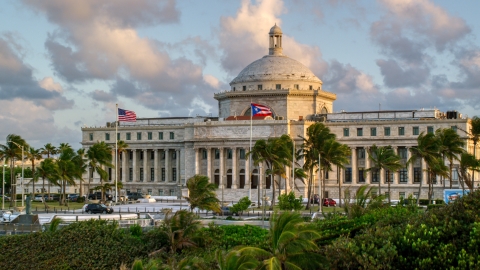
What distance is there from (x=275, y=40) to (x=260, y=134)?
2139cm

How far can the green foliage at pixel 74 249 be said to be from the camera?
46625mm

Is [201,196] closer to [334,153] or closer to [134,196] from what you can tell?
[334,153]

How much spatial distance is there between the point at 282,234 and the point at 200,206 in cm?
3979

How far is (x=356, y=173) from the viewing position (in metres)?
122

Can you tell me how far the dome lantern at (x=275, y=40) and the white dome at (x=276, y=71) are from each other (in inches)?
100

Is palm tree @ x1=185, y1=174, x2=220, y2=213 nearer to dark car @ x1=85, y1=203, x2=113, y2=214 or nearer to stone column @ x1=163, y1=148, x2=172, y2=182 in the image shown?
dark car @ x1=85, y1=203, x2=113, y2=214

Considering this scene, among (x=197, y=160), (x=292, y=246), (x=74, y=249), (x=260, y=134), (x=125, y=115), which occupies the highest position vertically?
(x=125, y=115)

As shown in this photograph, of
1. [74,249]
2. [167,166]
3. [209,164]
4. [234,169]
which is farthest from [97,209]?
[167,166]

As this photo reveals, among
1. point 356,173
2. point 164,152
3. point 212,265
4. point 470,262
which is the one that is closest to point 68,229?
point 212,265

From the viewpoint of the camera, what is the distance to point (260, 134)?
12369cm

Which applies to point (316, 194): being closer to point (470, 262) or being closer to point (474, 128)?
point (474, 128)

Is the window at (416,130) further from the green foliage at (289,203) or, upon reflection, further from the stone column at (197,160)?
the green foliage at (289,203)

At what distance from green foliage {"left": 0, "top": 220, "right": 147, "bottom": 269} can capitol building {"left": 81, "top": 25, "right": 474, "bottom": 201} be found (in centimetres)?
6485

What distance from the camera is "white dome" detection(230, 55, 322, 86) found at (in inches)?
5108
